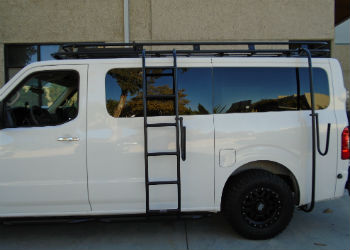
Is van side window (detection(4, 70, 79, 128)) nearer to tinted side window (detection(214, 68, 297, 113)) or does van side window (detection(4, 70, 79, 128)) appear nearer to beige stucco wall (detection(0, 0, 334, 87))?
tinted side window (detection(214, 68, 297, 113))

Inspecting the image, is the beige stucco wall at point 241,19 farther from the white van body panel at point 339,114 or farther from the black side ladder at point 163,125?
the black side ladder at point 163,125

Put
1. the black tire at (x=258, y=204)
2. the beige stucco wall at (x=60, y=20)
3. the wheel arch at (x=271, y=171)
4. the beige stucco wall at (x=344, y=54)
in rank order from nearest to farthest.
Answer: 1. the black tire at (x=258, y=204)
2. the wheel arch at (x=271, y=171)
3. the beige stucco wall at (x=60, y=20)
4. the beige stucco wall at (x=344, y=54)

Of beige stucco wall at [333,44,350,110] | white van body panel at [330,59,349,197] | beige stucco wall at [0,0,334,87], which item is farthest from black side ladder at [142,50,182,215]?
beige stucco wall at [333,44,350,110]

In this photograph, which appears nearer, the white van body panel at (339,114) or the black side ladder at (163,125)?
the black side ladder at (163,125)

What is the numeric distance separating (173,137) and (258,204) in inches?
51.1

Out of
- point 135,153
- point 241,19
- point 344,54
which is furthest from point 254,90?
point 344,54

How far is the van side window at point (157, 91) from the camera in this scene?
133 inches

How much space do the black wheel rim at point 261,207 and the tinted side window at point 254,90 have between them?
0.98 m

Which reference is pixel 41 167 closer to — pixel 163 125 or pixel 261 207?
pixel 163 125

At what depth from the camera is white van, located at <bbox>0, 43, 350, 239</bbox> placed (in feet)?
10.8

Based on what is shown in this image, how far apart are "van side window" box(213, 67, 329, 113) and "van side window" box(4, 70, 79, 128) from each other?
1707 millimetres

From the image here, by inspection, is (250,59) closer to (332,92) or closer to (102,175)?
(332,92)

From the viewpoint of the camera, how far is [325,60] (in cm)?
363

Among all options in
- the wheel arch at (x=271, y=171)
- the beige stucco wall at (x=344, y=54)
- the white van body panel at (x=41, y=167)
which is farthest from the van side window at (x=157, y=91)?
the beige stucco wall at (x=344, y=54)
